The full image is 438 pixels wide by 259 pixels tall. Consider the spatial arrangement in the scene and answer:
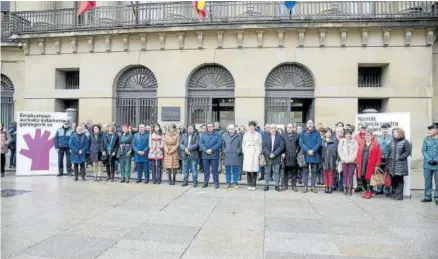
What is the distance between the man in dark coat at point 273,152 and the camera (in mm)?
10648

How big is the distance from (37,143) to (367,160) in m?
11.0

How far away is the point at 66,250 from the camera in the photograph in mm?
5070

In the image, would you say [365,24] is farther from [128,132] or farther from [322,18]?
[128,132]

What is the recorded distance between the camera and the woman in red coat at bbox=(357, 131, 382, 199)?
32.0ft

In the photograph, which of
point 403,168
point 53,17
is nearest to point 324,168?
point 403,168

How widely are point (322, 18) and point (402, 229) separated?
10.6 meters

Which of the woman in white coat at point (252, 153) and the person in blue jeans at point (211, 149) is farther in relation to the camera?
the person in blue jeans at point (211, 149)

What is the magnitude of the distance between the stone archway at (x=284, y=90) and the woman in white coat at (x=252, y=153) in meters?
5.11

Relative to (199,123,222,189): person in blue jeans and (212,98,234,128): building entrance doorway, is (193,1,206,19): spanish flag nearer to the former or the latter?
(212,98,234,128): building entrance doorway

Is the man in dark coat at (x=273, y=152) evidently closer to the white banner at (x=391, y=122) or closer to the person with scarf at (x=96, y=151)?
the white banner at (x=391, y=122)

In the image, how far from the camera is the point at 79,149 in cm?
1222

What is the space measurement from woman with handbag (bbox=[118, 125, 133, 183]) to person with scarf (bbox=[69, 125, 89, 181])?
4.25 feet

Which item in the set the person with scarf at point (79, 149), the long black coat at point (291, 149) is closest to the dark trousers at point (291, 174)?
the long black coat at point (291, 149)

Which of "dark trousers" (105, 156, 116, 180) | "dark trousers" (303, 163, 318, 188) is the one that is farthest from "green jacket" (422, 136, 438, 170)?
"dark trousers" (105, 156, 116, 180)
